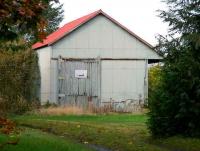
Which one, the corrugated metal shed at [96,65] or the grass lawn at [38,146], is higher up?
the corrugated metal shed at [96,65]

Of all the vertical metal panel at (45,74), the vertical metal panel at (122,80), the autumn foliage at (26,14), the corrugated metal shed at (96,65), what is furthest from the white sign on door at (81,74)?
the autumn foliage at (26,14)

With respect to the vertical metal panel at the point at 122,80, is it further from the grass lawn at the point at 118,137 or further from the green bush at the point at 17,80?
the grass lawn at the point at 118,137

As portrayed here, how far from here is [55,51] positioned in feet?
111

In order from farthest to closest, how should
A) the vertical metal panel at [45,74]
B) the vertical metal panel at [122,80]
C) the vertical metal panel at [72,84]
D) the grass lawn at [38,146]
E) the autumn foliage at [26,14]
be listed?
the vertical metal panel at [122,80]
the vertical metal panel at [45,74]
the vertical metal panel at [72,84]
the grass lawn at [38,146]
the autumn foliage at [26,14]

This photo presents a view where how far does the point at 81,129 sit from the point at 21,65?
10.5 m

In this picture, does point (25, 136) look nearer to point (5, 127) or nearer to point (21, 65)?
point (5, 127)

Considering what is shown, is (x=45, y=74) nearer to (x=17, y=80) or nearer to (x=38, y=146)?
(x=17, y=80)

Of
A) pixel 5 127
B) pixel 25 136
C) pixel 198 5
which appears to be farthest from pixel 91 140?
pixel 5 127

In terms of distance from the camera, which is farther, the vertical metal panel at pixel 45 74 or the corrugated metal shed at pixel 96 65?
the vertical metal panel at pixel 45 74

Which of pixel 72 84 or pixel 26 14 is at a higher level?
pixel 26 14

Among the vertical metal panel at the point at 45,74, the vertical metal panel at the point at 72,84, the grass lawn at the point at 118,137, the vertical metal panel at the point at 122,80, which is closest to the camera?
the grass lawn at the point at 118,137

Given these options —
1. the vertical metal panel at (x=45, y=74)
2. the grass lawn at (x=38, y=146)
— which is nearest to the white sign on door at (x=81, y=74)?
the vertical metal panel at (x=45, y=74)

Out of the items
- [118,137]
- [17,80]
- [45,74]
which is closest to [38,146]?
[118,137]

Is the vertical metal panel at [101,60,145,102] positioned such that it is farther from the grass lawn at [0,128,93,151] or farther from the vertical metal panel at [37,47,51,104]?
the grass lawn at [0,128,93,151]
